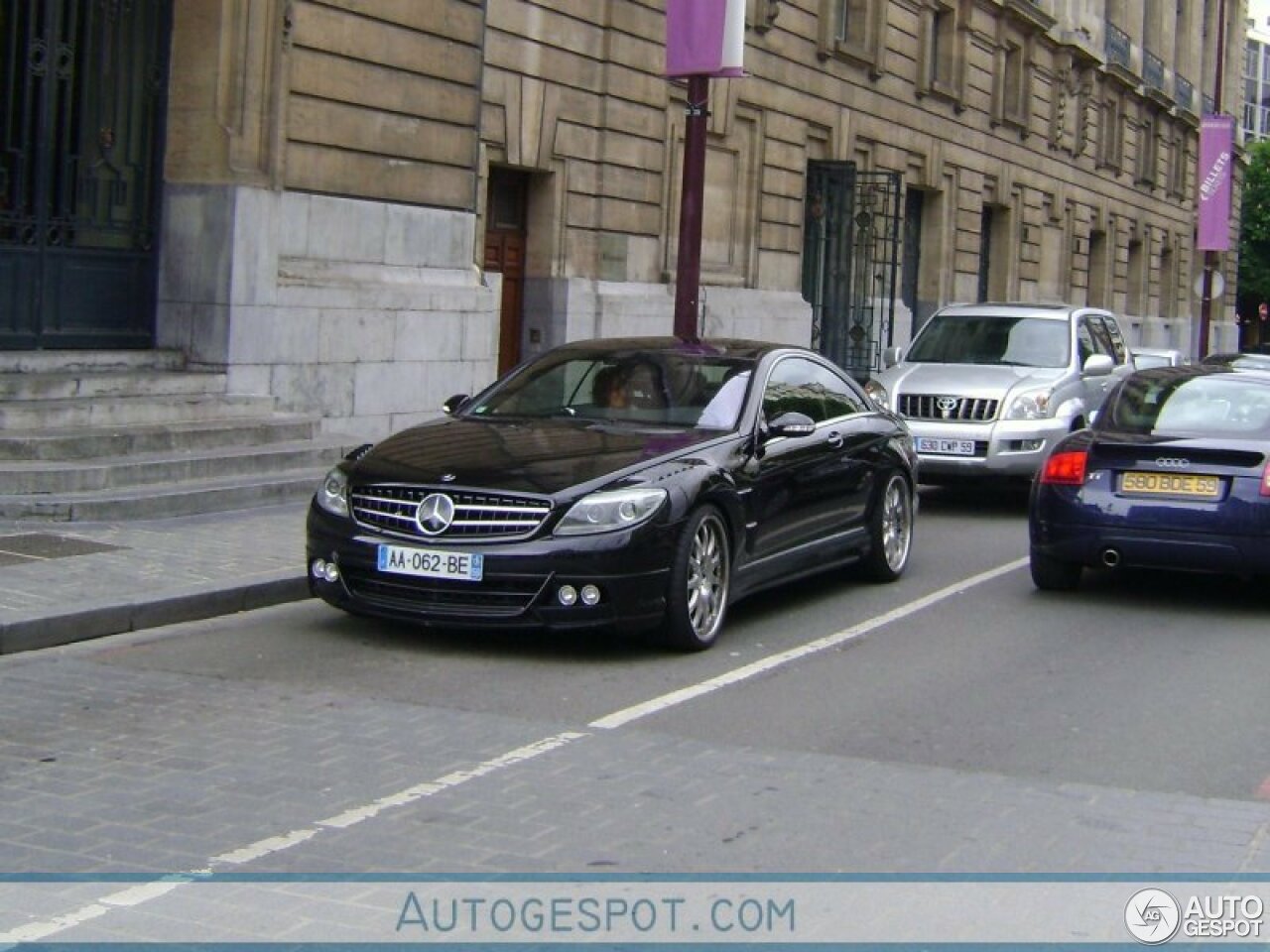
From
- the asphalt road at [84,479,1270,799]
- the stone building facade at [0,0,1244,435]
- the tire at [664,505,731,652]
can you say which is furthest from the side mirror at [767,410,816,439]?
the stone building facade at [0,0,1244,435]

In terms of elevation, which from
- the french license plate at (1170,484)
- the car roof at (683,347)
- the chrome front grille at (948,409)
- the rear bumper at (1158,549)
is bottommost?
the rear bumper at (1158,549)

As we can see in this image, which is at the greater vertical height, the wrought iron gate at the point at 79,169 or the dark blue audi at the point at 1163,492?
the wrought iron gate at the point at 79,169

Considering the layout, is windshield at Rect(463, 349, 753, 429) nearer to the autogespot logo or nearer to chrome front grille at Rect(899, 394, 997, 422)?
the autogespot logo

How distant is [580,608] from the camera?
8.54 meters

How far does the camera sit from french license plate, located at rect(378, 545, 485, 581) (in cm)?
855

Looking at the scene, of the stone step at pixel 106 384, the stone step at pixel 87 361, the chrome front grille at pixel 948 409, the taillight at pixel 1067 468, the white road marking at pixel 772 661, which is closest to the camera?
the white road marking at pixel 772 661

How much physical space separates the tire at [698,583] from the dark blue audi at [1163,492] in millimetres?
2668

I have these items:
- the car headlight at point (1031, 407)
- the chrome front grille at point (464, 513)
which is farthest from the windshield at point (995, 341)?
the chrome front grille at point (464, 513)

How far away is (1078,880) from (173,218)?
11834mm

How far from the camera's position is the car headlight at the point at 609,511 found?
8570 millimetres

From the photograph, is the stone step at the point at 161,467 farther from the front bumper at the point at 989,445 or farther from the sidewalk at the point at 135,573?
the front bumper at the point at 989,445

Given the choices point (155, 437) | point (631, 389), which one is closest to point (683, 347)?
point (631, 389)

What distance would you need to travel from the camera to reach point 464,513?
8.69 metres

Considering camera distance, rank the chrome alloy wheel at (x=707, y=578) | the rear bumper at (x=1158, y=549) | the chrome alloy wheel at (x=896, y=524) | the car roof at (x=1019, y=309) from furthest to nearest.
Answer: the car roof at (x=1019, y=309), the chrome alloy wheel at (x=896, y=524), the rear bumper at (x=1158, y=549), the chrome alloy wheel at (x=707, y=578)
